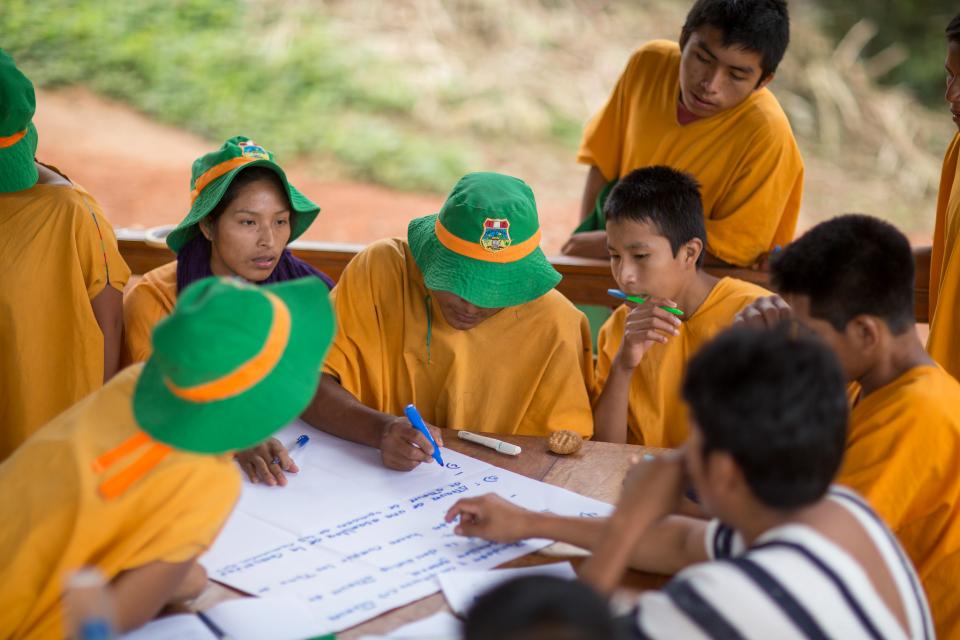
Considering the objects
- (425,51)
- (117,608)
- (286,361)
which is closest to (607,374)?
(286,361)

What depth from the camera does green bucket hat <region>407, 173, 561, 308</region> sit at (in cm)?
228

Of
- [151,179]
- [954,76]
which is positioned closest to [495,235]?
[954,76]

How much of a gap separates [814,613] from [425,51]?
9030 millimetres

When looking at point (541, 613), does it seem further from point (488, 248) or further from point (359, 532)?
point (488, 248)

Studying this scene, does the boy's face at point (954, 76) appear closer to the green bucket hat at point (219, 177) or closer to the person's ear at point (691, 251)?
the person's ear at point (691, 251)

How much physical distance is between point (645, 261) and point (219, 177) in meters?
1.08

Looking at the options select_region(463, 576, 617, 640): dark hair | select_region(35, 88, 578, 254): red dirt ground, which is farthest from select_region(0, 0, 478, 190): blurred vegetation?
select_region(463, 576, 617, 640): dark hair

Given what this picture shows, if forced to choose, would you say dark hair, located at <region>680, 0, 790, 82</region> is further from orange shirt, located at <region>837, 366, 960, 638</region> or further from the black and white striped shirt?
the black and white striped shirt

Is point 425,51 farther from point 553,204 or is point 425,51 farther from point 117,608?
point 117,608

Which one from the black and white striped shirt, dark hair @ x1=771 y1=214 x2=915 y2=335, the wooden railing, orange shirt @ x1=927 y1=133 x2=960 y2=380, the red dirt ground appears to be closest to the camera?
the black and white striped shirt

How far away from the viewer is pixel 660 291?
2.57 metres

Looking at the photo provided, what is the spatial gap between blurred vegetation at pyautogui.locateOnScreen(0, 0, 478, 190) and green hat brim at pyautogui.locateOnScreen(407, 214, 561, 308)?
6702mm

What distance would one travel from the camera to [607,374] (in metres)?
2.64

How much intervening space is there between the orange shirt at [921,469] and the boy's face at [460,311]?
0.91 meters
